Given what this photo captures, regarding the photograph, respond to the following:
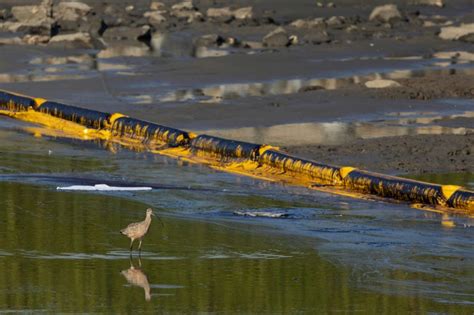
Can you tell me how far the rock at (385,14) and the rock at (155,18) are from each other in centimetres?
496

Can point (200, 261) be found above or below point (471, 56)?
below

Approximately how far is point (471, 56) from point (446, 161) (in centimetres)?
1223

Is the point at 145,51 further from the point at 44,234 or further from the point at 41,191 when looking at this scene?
the point at 44,234

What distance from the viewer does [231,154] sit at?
49.9 ft

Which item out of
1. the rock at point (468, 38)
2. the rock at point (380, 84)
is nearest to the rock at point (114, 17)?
the rock at point (468, 38)

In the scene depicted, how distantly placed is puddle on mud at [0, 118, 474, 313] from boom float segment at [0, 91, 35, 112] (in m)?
4.57

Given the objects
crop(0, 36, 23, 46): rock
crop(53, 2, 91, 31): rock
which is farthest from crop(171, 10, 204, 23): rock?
crop(0, 36, 23, 46): rock

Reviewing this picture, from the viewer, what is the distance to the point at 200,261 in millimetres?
10195

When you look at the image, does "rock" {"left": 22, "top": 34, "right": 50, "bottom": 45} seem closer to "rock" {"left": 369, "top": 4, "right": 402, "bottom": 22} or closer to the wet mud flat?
the wet mud flat

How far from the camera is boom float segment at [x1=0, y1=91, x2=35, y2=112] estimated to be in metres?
18.7

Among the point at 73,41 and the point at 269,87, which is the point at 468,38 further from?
the point at 269,87

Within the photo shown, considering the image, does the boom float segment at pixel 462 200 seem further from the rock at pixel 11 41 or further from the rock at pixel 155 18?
the rock at pixel 155 18

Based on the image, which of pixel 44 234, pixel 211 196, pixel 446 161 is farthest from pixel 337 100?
pixel 44 234

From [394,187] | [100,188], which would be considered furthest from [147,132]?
[394,187]
